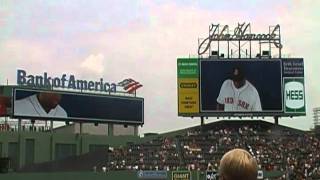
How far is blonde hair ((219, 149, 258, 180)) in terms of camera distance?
284 cm

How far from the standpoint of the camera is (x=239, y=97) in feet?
172

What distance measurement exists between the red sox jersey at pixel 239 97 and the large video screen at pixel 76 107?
14155 mm

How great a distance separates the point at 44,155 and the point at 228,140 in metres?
19.6

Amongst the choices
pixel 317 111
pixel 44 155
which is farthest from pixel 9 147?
pixel 317 111

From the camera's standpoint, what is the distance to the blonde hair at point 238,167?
2.84m

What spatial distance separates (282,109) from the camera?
52594 mm

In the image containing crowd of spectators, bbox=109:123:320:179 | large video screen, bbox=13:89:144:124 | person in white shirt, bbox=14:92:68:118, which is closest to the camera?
crowd of spectators, bbox=109:123:320:179

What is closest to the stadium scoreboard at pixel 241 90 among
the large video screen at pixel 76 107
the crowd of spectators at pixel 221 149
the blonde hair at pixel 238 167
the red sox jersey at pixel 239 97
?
the red sox jersey at pixel 239 97

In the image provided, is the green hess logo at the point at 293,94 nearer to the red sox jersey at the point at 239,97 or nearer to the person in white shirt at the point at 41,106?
the red sox jersey at the point at 239,97

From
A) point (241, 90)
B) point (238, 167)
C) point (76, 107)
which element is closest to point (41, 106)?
point (76, 107)

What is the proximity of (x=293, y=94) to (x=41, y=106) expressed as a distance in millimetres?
22672

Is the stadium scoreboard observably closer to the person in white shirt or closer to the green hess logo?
the green hess logo

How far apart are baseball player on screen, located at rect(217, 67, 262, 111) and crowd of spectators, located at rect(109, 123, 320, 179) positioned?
2.45 m

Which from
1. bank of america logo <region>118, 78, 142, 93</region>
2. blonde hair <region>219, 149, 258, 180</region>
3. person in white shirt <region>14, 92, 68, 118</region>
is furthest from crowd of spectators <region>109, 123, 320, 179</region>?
blonde hair <region>219, 149, 258, 180</region>
